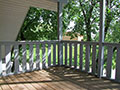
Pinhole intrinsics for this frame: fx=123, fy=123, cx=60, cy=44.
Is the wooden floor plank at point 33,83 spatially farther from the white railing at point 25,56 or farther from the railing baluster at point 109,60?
the railing baluster at point 109,60

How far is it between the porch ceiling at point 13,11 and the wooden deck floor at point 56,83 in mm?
1943

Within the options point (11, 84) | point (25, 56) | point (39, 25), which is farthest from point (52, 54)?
point (39, 25)

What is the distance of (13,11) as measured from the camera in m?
3.87

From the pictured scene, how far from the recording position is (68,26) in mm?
5820

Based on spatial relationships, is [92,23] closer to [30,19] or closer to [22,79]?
[30,19]

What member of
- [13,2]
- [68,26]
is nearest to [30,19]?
[68,26]

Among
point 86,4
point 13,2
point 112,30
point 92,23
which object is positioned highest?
point 86,4

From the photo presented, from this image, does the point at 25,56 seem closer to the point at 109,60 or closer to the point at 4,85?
the point at 4,85

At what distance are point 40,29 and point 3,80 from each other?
3746 mm

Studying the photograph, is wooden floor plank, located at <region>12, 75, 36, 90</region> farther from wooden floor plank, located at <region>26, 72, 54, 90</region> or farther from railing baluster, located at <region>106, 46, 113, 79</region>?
railing baluster, located at <region>106, 46, 113, 79</region>

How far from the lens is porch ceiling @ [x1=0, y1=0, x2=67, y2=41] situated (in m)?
3.57

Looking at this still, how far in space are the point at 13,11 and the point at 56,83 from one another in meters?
2.63

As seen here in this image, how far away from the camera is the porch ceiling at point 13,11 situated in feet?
11.7

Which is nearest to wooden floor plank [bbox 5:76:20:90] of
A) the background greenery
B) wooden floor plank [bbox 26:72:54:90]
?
wooden floor plank [bbox 26:72:54:90]
